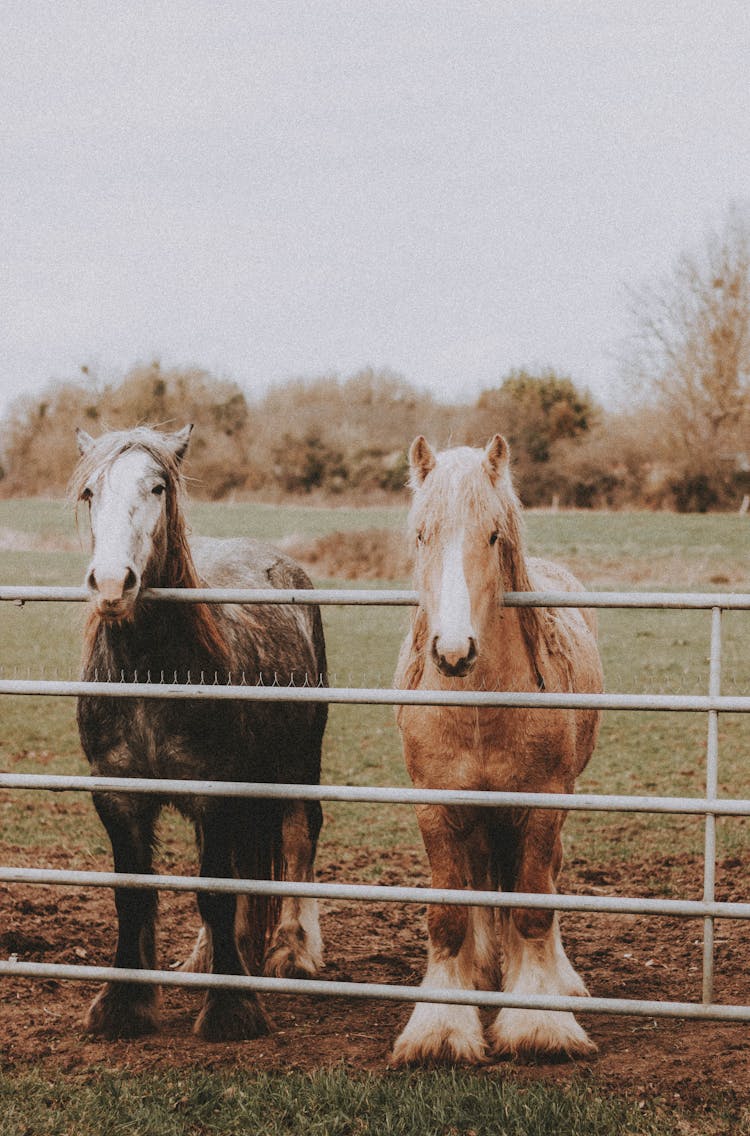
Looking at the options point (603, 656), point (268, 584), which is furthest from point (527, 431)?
point (268, 584)

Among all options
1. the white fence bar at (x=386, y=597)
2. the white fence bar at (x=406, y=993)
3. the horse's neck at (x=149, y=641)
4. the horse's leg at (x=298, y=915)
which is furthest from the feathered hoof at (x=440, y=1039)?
the horse's neck at (x=149, y=641)

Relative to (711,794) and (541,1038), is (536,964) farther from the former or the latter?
(711,794)

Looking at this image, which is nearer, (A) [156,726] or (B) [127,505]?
(B) [127,505]

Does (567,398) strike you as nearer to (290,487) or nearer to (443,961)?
(290,487)

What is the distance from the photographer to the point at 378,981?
4.25m

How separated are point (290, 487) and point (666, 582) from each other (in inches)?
351

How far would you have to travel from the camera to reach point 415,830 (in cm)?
690

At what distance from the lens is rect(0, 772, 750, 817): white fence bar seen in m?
3.04

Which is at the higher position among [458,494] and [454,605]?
[458,494]

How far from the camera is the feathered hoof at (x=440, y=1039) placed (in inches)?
131

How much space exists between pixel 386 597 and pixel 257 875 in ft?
5.54

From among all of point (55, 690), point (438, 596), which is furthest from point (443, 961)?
point (55, 690)

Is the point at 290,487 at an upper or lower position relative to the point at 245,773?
upper

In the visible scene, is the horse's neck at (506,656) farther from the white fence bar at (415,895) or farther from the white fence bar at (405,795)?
the white fence bar at (415,895)
